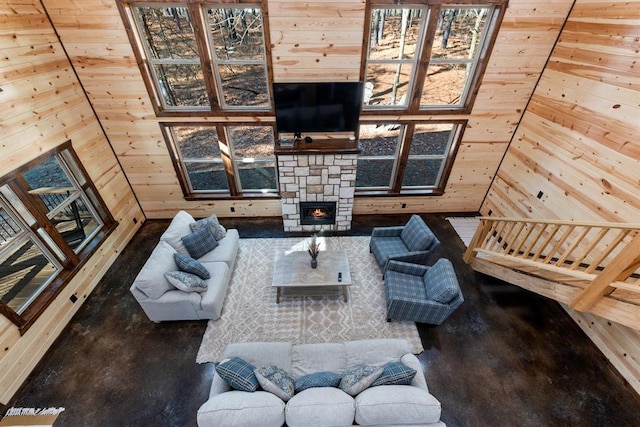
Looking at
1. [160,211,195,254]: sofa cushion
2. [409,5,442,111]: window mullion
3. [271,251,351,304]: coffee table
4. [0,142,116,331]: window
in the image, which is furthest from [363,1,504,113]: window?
[0,142,116,331]: window

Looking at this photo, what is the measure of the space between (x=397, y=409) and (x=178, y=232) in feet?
11.9

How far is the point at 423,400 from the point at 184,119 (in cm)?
489

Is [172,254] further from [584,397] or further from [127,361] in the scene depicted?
[584,397]

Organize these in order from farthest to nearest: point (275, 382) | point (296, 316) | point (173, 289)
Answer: point (296, 316) < point (173, 289) < point (275, 382)

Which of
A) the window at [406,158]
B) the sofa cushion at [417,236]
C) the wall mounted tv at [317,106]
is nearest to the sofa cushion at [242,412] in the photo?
the sofa cushion at [417,236]

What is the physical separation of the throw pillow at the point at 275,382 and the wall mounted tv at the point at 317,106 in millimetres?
3310

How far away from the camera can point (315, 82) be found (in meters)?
3.99

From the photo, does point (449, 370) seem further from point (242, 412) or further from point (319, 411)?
point (242, 412)

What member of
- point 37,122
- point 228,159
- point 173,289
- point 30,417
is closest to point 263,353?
point 173,289

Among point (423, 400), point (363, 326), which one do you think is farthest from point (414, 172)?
point (423, 400)

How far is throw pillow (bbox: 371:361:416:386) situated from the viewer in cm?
244

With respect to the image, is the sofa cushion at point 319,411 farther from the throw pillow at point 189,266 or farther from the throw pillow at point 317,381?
the throw pillow at point 189,266

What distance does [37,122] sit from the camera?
133 inches

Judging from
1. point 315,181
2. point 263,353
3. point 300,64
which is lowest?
point 263,353
